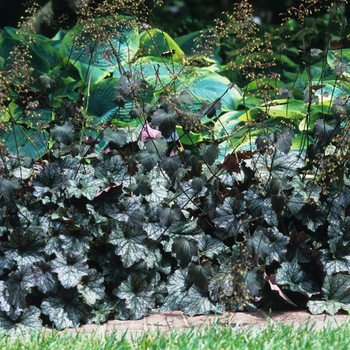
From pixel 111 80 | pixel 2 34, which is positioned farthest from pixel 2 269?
pixel 2 34

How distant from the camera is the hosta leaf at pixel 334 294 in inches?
133

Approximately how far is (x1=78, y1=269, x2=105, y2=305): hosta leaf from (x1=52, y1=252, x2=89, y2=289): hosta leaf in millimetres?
70

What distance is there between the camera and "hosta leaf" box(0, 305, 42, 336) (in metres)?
3.19

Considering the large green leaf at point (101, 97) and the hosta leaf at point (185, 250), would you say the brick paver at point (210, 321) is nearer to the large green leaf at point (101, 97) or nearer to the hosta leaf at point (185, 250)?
the hosta leaf at point (185, 250)

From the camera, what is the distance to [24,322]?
127 inches

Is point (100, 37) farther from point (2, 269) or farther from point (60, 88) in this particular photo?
point (60, 88)

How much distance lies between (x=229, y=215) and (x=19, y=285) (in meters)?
1.05

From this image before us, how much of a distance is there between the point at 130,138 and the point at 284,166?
92cm

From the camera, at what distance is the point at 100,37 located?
3621 mm

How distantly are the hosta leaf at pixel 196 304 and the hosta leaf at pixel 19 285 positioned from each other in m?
0.71

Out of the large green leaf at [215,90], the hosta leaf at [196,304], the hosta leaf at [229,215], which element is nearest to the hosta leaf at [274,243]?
the hosta leaf at [229,215]

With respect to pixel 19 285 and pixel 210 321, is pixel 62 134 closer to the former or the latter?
pixel 19 285

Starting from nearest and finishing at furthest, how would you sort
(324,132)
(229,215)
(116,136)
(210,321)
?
(210,321), (229,215), (324,132), (116,136)

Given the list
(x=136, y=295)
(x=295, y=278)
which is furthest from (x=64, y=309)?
(x=295, y=278)
